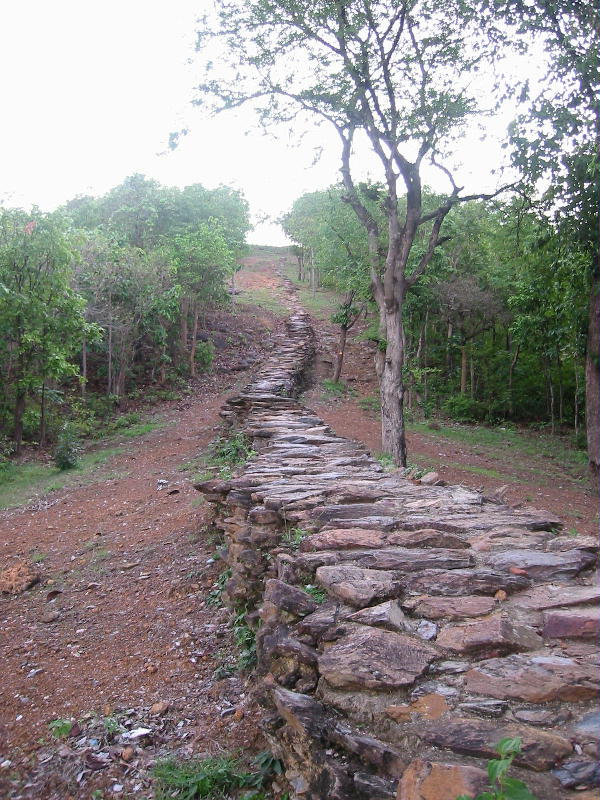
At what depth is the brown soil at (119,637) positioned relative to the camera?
3.41 m

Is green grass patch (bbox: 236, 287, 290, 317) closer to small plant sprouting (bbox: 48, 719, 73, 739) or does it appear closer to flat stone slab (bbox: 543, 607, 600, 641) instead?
small plant sprouting (bbox: 48, 719, 73, 739)

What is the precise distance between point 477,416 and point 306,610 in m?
17.5

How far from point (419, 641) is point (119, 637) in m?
3.16

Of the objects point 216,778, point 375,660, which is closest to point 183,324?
point 216,778

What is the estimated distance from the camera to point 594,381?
10.5 meters

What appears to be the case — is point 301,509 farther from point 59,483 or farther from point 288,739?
point 59,483

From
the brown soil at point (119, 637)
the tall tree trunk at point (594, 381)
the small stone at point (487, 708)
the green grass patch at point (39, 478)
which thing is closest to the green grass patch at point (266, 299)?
the green grass patch at point (39, 478)

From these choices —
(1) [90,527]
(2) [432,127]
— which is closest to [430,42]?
(2) [432,127]

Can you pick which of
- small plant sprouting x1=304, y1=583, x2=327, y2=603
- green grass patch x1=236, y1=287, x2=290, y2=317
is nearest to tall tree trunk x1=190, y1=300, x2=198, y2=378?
green grass patch x1=236, y1=287, x2=290, y2=317

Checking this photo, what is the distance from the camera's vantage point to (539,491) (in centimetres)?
1121

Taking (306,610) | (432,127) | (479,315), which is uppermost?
(432,127)

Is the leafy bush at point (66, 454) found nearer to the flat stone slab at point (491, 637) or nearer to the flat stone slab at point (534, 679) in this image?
the flat stone slab at point (491, 637)

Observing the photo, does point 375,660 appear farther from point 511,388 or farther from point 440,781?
point 511,388

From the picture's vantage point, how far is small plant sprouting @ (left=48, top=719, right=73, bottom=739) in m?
3.62
